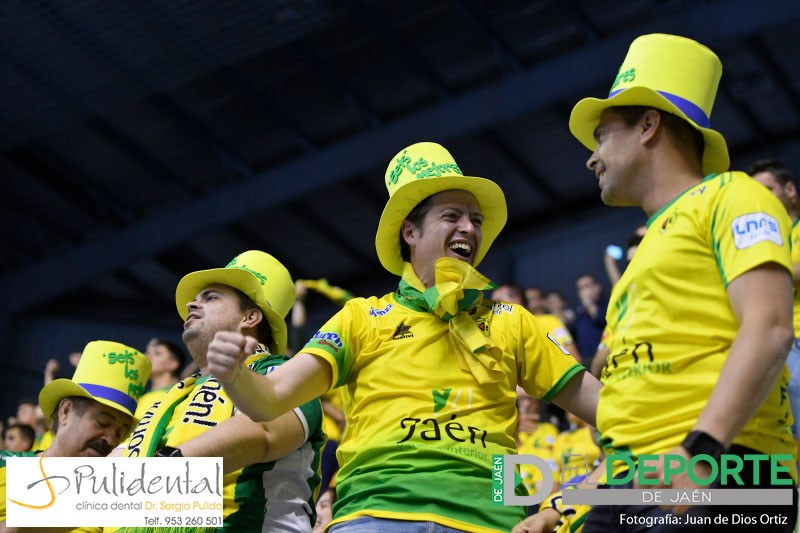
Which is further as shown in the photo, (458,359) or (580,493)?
(458,359)

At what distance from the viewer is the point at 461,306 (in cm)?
312

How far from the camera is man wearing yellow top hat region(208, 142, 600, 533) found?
2.80 meters

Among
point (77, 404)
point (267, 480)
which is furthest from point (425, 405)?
point (77, 404)

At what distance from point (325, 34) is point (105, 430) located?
23.0 feet

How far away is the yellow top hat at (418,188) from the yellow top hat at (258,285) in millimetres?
549

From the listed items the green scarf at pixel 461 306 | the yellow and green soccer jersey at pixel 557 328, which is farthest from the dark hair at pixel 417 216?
the yellow and green soccer jersey at pixel 557 328

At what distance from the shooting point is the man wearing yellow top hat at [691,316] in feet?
6.68

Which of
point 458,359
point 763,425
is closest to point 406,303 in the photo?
point 458,359

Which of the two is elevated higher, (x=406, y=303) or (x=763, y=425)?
(x=406, y=303)

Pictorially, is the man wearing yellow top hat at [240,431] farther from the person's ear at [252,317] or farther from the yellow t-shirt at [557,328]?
the yellow t-shirt at [557,328]

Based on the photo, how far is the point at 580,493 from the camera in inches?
88.9

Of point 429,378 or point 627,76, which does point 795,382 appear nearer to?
point 429,378

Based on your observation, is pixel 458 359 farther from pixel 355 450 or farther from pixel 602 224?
pixel 602 224

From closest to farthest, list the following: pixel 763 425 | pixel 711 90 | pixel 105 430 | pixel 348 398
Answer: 1. pixel 763 425
2. pixel 711 90
3. pixel 348 398
4. pixel 105 430
